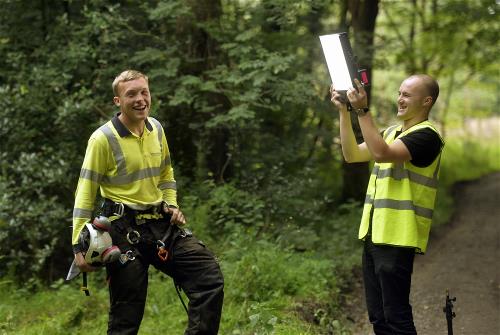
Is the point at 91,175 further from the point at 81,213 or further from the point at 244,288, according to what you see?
the point at 244,288

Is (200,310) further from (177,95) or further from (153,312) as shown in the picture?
(177,95)

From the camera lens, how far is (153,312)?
6754 millimetres

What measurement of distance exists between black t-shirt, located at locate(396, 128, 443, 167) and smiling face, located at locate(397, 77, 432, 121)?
0.19m

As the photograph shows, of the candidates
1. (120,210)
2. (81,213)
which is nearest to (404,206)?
(120,210)

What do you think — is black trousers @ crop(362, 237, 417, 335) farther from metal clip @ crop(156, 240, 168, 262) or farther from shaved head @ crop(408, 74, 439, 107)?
metal clip @ crop(156, 240, 168, 262)

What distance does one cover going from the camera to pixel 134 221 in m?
4.62

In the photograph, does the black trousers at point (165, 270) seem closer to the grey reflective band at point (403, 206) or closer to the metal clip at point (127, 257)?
the metal clip at point (127, 257)

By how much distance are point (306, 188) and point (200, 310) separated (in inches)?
229

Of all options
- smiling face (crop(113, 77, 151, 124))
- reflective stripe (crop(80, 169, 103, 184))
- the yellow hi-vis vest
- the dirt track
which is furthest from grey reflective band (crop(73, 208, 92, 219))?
the dirt track

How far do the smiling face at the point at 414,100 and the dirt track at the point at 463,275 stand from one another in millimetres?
3098

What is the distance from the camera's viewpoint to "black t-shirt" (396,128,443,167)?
4176 mm

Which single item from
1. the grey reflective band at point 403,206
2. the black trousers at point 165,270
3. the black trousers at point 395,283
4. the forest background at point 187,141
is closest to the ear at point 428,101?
the grey reflective band at point 403,206

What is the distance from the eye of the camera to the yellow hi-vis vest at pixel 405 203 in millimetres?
4344

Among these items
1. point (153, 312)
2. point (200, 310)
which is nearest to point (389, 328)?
point (200, 310)
